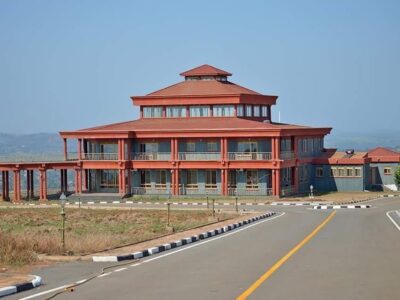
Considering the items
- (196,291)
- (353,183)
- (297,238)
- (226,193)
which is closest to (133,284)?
(196,291)

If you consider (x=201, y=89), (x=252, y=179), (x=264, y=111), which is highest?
(x=201, y=89)

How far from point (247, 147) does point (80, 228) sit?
26891 mm

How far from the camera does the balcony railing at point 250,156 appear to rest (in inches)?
2387

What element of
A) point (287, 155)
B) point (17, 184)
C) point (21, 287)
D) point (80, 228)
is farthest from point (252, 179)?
point (21, 287)

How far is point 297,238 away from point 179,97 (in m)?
41.7

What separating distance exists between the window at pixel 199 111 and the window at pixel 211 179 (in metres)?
7.66

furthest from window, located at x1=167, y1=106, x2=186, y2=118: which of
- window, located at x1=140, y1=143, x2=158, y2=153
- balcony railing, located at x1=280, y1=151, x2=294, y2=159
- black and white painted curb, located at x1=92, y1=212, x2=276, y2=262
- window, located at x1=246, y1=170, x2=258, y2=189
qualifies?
black and white painted curb, located at x1=92, y1=212, x2=276, y2=262

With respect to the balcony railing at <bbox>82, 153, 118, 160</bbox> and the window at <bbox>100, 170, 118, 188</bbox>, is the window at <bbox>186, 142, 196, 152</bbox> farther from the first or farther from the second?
the window at <bbox>100, 170, 118, 188</bbox>

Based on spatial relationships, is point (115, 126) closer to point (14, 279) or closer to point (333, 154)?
point (333, 154)

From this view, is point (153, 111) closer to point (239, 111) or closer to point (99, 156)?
point (239, 111)

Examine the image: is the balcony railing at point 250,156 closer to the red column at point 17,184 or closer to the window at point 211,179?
the window at point 211,179

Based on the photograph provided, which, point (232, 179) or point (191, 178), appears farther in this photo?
point (191, 178)

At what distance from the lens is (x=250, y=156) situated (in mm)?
61000

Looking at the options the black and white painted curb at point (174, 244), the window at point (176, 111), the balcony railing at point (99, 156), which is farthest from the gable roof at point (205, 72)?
the black and white painted curb at point (174, 244)
